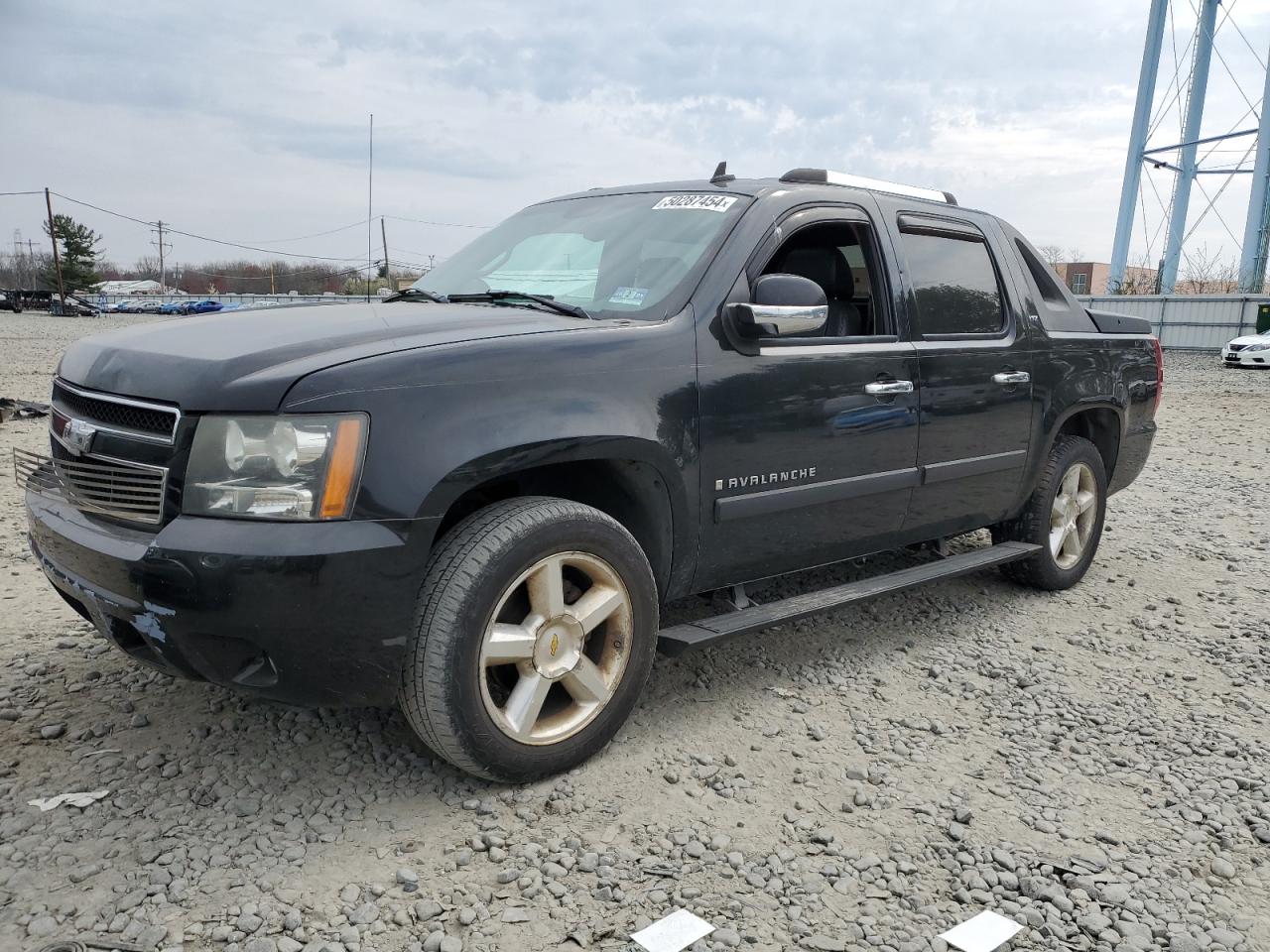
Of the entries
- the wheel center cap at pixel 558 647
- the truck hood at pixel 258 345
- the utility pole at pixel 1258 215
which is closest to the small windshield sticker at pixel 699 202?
the truck hood at pixel 258 345

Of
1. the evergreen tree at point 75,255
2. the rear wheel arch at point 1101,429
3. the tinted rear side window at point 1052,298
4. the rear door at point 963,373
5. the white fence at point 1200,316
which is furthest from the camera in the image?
the evergreen tree at point 75,255

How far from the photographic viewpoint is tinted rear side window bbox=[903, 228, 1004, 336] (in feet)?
13.2

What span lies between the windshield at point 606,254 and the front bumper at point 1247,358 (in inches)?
886

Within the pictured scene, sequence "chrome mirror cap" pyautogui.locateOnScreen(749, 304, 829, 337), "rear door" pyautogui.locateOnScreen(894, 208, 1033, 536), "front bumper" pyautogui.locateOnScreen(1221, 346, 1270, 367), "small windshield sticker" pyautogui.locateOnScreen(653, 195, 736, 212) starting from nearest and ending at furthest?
"chrome mirror cap" pyautogui.locateOnScreen(749, 304, 829, 337)
"small windshield sticker" pyautogui.locateOnScreen(653, 195, 736, 212)
"rear door" pyautogui.locateOnScreen(894, 208, 1033, 536)
"front bumper" pyautogui.locateOnScreen(1221, 346, 1270, 367)

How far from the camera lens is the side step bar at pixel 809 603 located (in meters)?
3.16

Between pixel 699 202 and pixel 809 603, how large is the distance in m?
1.51

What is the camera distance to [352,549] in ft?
7.90

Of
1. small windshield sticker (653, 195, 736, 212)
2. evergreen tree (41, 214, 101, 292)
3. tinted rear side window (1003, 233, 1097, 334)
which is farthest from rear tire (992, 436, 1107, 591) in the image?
evergreen tree (41, 214, 101, 292)

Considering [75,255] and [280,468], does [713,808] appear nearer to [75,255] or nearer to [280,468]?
[280,468]

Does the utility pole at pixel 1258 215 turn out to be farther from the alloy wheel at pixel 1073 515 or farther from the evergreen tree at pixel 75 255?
the evergreen tree at pixel 75 255

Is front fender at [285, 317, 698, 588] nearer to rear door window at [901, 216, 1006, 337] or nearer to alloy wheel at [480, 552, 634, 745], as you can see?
alloy wheel at [480, 552, 634, 745]

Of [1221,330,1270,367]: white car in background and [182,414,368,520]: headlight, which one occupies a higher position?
[182,414,368,520]: headlight

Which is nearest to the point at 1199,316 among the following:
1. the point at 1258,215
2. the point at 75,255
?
the point at 1258,215

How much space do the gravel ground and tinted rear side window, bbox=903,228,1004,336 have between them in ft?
4.53
